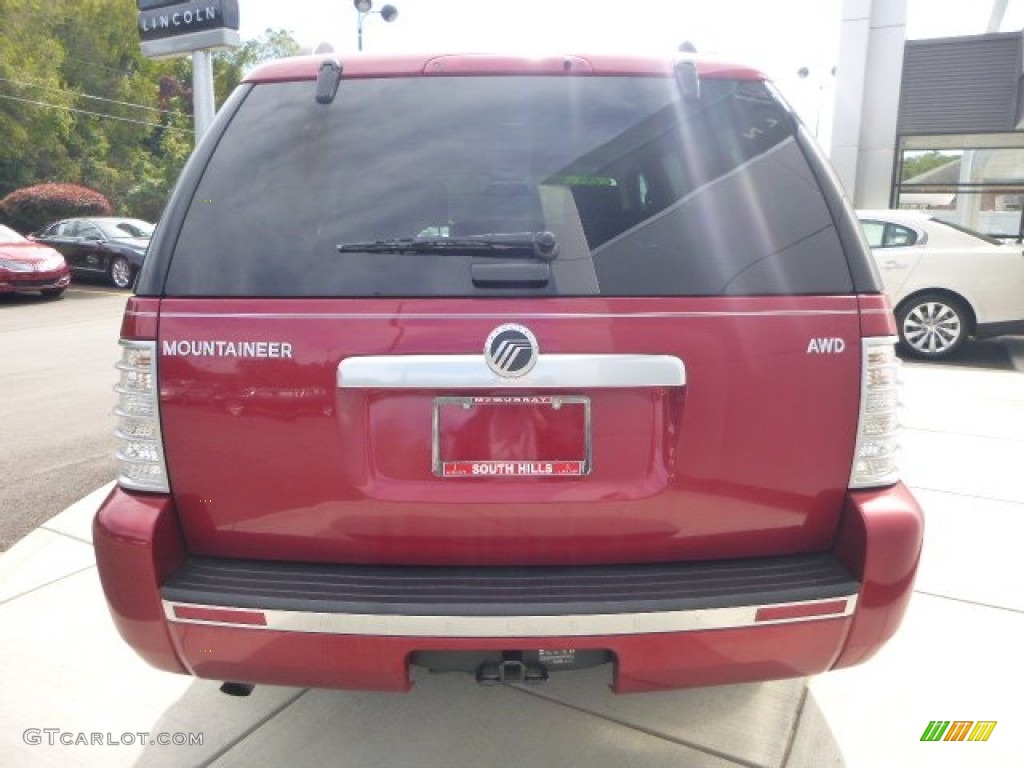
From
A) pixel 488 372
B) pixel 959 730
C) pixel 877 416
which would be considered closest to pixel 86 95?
pixel 488 372

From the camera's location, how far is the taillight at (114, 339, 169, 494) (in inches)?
73.6

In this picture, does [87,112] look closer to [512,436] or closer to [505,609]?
[512,436]

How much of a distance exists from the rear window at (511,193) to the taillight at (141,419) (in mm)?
197

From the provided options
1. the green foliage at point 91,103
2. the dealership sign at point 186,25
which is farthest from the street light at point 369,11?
the green foliage at point 91,103

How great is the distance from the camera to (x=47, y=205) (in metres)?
23.6

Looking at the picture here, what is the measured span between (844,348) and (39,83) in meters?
33.3

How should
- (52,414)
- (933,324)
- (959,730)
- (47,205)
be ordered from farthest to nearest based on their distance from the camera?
(47,205), (933,324), (52,414), (959,730)

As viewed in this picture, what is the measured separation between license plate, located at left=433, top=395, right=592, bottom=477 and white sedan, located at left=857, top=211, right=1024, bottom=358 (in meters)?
7.79

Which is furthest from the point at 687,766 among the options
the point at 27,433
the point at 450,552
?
the point at 27,433

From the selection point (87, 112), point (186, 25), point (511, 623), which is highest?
point (87, 112)

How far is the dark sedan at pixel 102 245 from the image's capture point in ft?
51.9

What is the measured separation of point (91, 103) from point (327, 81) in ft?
140

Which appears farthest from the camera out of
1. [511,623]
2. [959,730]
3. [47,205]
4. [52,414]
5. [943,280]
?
[47,205]

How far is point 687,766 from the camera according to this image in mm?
2309
